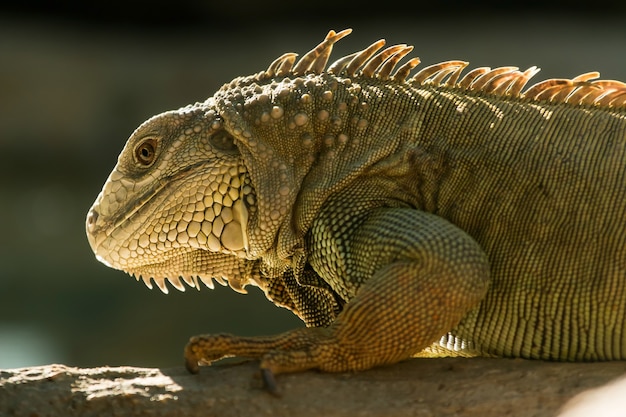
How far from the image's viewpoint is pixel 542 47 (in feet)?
43.7

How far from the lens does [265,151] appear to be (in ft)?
12.0

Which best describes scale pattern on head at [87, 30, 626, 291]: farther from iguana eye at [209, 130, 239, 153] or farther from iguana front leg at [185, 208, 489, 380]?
iguana front leg at [185, 208, 489, 380]

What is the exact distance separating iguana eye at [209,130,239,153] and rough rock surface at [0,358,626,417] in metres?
1.10

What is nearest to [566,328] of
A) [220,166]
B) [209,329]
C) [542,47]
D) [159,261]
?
[220,166]

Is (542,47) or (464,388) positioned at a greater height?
(542,47)

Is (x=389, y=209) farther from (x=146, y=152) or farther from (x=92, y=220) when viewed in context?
(x=92, y=220)

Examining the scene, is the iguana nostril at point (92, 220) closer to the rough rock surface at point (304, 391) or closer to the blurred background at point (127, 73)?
the rough rock surface at point (304, 391)

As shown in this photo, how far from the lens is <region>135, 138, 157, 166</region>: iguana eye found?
386 centimetres

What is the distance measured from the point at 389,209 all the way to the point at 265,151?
68cm

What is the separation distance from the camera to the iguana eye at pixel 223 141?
148 inches

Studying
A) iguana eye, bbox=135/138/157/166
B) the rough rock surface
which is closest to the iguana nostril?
iguana eye, bbox=135/138/157/166

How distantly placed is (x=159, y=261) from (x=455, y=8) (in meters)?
11.8

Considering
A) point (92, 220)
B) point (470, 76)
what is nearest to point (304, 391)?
point (92, 220)

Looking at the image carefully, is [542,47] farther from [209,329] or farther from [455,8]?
[209,329]
